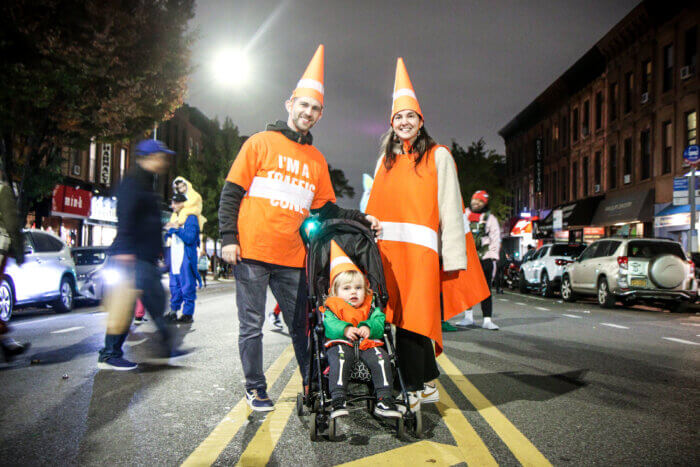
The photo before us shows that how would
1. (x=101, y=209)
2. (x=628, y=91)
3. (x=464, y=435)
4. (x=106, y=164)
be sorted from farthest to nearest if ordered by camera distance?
(x=106, y=164)
(x=101, y=209)
(x=628, y=91)
(x=464, y=435)

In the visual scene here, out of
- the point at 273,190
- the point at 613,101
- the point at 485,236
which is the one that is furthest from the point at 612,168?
the point at 273,190

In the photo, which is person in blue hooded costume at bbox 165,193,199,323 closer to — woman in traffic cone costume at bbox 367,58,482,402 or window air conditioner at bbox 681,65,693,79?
woman in traffic cone costume at bbox 367,58,482,402

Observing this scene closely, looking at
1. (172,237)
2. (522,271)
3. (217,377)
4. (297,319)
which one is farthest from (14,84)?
(522,271)

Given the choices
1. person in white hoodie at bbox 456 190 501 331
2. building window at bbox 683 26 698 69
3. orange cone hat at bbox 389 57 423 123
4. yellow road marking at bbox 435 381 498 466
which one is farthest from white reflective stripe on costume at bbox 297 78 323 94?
building window at bbox 683 26 698 69

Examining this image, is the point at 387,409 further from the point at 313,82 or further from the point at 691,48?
the point at 691,48

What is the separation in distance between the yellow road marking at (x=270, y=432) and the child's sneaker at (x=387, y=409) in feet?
2.12

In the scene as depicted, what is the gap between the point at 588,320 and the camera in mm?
12250

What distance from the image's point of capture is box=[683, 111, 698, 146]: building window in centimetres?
2498

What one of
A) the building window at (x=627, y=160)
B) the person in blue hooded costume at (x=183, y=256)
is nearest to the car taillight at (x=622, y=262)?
the person in blue hooded costume at (x=183, y=256)

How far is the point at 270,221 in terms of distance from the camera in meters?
4.57

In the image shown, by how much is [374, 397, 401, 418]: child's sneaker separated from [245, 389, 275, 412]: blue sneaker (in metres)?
0.99

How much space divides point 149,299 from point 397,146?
2.79m

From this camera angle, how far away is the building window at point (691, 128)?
25.0 m

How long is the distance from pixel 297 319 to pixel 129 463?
1.70 m
